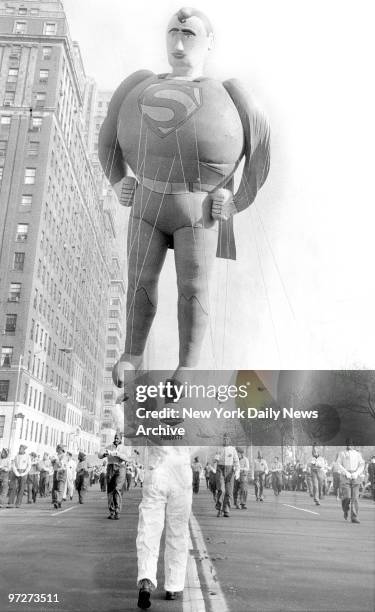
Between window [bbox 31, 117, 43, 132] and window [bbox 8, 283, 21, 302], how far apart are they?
135cm

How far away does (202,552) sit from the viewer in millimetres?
2936

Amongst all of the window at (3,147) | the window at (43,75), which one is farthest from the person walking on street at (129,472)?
the window at (43,75)

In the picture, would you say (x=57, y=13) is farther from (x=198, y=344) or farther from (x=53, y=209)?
(x=198, y=344)

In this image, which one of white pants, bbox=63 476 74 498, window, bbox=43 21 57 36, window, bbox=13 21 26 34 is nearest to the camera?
window, bbox=43 21 57 36

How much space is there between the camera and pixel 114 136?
3.60 m

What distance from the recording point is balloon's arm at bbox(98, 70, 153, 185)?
359 cm

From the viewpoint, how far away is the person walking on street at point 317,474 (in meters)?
3.66

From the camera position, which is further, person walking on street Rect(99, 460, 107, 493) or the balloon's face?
person walking on street Rect(99, 460, 107, 493)

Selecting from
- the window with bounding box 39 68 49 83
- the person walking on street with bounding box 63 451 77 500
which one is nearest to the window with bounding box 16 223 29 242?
the window with bounding box 39 68 49 83

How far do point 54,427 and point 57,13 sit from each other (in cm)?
331

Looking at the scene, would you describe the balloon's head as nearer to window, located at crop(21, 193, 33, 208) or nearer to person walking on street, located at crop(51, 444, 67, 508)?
window, located at crop(21, 193, 33, 208)

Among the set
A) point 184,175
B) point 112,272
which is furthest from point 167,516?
point 184,175

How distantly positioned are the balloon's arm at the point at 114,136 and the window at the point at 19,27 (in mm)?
1685

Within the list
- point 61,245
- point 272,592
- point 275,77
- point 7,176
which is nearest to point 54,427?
point 61,245
